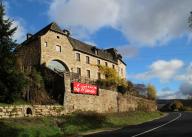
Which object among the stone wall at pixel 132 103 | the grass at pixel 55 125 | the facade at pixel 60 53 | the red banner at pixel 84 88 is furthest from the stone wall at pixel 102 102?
the facade at pixel 60 53

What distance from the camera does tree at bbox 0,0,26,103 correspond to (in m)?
32.0

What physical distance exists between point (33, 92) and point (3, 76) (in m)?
4.75

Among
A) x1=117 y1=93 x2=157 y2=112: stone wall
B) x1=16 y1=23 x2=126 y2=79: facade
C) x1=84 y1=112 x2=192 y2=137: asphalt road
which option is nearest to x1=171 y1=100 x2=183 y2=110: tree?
x1=117 y1=93 x2=157 y2=112: stone wall

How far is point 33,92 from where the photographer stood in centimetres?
3619

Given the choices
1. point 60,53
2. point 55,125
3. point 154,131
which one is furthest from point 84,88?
point 154,131

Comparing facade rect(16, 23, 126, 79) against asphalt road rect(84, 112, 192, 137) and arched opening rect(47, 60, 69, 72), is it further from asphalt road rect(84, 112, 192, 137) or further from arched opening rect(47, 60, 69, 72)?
asphalt road rect(84, 112, 192, 137)

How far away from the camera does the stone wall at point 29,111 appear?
97.8 feet

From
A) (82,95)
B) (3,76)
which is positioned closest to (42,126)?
(3,76)

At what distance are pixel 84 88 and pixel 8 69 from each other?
13.0m

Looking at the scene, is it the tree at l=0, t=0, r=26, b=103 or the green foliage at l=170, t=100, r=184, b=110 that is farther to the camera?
the green foliage at l=170, t=100, r=184, b=110

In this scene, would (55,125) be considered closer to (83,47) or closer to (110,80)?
(110,80)

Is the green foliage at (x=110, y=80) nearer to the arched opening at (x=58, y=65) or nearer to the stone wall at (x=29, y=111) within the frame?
the arched opening at (x=58, y=65)

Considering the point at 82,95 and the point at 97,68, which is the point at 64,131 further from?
the point at 97,68

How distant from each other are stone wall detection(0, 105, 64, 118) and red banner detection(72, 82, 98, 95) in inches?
175
